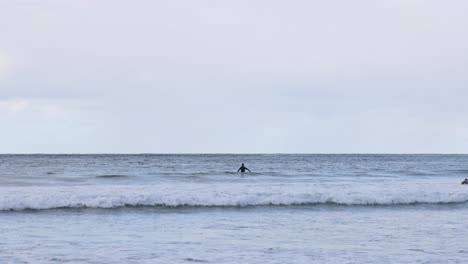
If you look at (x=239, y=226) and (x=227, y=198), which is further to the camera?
(x=227, y=198)

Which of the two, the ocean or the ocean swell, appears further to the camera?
the ocean swell

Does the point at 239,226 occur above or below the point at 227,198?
below

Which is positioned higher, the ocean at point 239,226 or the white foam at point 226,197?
the white foam at point 226,197

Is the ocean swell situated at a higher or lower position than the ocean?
higher

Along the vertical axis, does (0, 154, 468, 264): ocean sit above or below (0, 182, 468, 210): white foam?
below

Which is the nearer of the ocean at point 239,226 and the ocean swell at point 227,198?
the ocean at point 239,226

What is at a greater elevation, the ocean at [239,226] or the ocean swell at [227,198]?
the ocean swell at [227,198]

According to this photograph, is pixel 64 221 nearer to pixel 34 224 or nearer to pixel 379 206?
pixel 34 224

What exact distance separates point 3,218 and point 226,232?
7495 millimetres

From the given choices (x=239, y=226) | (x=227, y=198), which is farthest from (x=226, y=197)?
(x=239, y=226)

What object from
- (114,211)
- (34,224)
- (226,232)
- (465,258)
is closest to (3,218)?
(34,224)

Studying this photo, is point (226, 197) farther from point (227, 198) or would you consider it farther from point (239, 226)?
point (239, 226)

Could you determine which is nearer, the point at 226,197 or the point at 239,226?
the point at 239,226

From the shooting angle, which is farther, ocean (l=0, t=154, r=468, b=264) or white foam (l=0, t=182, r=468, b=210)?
white foam (l=0, t=182, r=468, b=210)
